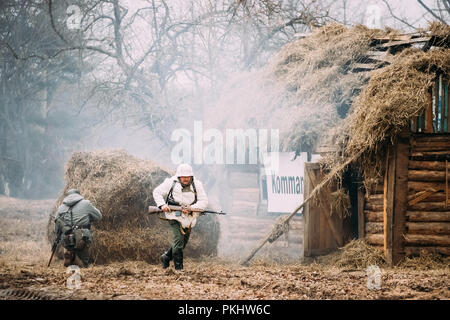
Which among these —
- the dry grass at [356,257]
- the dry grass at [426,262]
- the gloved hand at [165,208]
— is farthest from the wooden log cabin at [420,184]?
the gloved hand at [165,208]

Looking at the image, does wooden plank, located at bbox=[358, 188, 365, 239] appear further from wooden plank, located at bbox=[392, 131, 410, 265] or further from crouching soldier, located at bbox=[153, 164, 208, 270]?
crouching soldier, located at bbox=[153, 164, 208, 270]

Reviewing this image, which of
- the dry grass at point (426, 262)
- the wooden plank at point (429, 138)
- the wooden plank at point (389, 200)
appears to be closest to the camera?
the dry grass at point (426, 262)

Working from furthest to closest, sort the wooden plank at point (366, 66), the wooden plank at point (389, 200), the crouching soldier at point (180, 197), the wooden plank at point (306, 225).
Answer: 1. the wooden plank at point (366, 66)
2. the wooden plank at point (306, 225)
3. the wooden plank at point (389, 200)
4. the crouching soldier at point (180, 197)

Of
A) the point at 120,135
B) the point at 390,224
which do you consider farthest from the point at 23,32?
the point at 390,224

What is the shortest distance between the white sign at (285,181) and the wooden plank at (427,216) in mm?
4846

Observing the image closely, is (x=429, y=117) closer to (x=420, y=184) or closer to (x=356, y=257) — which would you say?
(x=420, y=184)

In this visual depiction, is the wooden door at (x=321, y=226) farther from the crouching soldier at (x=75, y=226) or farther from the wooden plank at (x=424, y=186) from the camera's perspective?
the crouching soldier at (x=75, y=226)

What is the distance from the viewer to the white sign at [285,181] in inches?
557

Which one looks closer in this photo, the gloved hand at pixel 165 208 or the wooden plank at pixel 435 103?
the gloved hand at pixel 165 208

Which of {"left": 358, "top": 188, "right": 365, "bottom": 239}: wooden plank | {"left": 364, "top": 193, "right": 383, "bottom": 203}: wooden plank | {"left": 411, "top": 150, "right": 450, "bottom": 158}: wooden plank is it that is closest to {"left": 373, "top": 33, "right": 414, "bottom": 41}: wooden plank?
{"left": 411, "top": 150, "right": 450, "bottom": 158}: wooden plank

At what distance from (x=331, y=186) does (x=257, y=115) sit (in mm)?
3801

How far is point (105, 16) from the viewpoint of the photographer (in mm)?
21219
